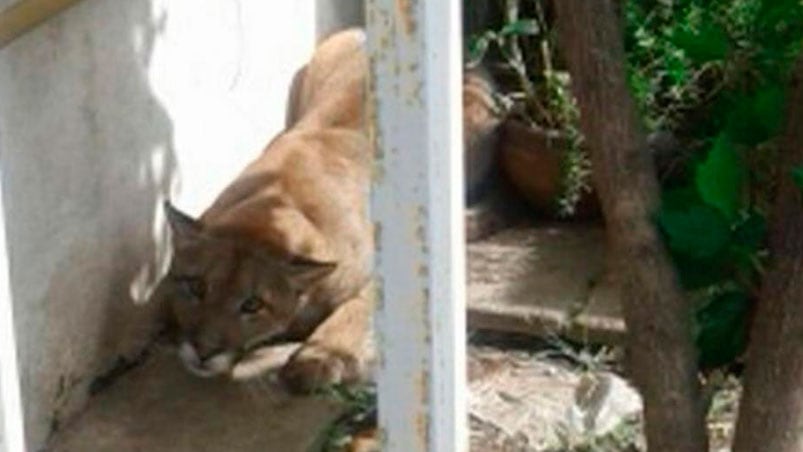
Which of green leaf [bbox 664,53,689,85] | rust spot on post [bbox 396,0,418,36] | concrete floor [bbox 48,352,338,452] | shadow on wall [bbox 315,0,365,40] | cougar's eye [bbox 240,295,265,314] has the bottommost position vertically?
concrete floor [bbox 48,352,338,452]

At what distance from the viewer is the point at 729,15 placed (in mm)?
4746

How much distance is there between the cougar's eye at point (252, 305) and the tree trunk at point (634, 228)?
1380 millimetres

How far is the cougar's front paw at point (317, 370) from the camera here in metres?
4.25

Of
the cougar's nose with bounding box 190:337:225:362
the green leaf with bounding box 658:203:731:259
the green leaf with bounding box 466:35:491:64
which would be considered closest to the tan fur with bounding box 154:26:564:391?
the cougar's nose with bounding box 190:337:225:362

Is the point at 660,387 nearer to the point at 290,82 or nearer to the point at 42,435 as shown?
the point at 42,435

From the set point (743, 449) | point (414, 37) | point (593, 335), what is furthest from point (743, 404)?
point (593, 335)

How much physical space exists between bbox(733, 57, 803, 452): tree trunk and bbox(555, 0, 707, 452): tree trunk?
0.09m

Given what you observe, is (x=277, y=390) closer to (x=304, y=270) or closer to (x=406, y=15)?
(x=304, y=270)

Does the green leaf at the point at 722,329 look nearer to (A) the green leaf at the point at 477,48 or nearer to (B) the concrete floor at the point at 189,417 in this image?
(B) the concrete floor at the point at 189,417

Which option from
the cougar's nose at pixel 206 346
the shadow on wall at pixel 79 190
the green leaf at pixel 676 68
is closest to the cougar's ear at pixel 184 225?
the shadow on wall at pixel 79 190

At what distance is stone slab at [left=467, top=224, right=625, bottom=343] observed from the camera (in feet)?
14.7

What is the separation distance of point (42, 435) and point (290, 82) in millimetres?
1492

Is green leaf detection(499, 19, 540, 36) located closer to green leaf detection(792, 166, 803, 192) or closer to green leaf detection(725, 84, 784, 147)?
green leaf detection(725, 84, 784, 147)

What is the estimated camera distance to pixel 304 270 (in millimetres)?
4305
